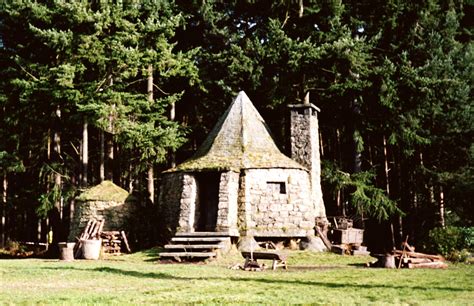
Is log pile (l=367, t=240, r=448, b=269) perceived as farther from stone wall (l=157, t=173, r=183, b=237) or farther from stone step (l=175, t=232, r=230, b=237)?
stone wall (l=157, t=173, r=183, b=237)

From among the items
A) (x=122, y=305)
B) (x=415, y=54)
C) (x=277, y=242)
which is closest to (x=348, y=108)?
(x=415, y=54)

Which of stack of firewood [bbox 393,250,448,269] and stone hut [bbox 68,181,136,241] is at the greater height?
stone hut [bbox 68,181,136,241]

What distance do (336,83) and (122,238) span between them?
491 inches

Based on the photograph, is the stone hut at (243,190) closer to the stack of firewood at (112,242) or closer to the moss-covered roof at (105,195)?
the moss-covered roof at (105,195)

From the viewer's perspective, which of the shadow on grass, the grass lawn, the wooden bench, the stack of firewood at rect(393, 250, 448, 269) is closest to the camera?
the grass lawn

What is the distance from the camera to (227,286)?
10562 mm

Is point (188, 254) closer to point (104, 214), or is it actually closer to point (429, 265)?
point (104, 214)

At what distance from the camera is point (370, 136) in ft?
102

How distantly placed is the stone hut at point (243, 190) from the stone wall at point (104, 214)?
5.48 feet

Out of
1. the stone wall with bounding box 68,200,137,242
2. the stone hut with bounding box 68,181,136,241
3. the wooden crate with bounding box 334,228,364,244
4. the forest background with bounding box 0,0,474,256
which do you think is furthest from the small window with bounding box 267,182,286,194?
the stone wall with bounding box 68,200,137,242

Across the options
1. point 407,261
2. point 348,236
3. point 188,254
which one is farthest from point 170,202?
point 407,261

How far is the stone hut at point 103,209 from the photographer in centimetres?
2166

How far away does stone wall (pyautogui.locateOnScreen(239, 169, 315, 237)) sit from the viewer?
20938 millimetres

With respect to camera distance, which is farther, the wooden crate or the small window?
the wooden crate
